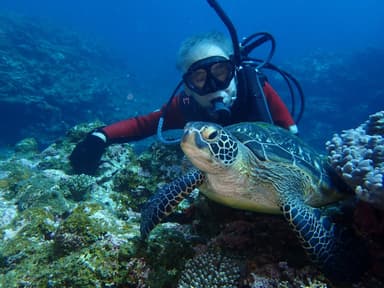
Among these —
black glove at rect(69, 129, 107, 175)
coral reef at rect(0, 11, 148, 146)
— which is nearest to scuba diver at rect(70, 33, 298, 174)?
black glove at rect(69, 129, 107, 175)

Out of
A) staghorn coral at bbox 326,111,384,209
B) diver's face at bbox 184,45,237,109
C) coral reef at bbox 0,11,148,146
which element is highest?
diver's face at bbox 184,45,237,109

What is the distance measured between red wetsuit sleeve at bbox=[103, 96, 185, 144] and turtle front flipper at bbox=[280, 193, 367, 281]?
3613 millimetres

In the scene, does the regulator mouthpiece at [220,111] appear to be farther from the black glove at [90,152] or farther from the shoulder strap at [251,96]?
the black glove at [90,152]

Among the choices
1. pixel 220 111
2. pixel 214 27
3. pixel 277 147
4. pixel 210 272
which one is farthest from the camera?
pixel 214 27

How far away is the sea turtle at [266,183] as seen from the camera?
7.29 feet

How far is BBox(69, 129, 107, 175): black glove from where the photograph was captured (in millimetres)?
5121

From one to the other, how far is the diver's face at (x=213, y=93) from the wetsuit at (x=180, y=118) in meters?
0.17

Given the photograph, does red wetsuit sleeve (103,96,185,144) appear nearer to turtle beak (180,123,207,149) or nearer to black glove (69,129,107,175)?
black glove (69,129,107,175)

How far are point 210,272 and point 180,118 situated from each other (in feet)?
12.2

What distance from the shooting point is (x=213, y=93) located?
4418 millimetres

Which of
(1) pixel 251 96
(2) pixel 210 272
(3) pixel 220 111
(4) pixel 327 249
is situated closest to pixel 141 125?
(3) pixel 220 111

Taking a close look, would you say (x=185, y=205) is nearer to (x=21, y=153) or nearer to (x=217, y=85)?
(x=217, y=85)

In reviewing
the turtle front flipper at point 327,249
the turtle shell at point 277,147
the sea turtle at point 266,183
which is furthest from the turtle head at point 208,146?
the turtle front flipper at point 327,249

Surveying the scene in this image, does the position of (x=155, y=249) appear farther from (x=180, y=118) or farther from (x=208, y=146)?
(x=180, y=118)
